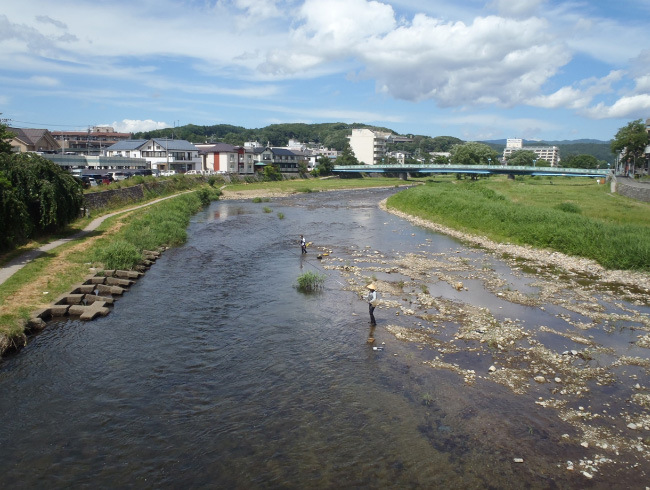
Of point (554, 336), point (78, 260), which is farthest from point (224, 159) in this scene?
point (554, 336)

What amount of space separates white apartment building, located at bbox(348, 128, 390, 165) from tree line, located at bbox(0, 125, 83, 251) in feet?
508

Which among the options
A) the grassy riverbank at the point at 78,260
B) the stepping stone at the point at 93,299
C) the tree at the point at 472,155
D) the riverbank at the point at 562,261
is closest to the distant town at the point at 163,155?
the tree at the point at 472,155

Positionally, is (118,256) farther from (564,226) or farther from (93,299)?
(564,226)

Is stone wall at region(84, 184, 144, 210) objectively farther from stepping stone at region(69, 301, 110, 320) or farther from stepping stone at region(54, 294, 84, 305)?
stepping stone at region(69, 301, 110, 320)

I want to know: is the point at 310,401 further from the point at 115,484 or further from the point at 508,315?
the point at 508,315

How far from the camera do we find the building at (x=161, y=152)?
107000mm

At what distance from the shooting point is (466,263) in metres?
30.2

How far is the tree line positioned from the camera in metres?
24.5

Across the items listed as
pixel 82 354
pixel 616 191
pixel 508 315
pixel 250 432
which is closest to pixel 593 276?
pixel 508 315

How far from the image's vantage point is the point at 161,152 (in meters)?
108

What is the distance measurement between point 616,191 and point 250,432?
7535cm

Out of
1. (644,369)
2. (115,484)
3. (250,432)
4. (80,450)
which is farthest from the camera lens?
(644,369)

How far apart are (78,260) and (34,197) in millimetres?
6972

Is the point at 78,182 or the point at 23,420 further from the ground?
the point at 78,182
